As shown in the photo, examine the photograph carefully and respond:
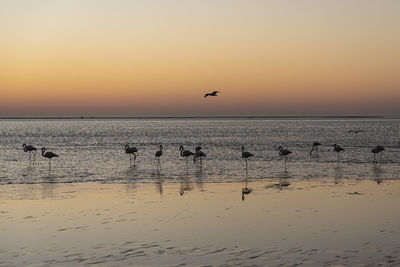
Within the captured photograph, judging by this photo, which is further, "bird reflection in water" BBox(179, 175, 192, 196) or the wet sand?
"bird reflection in water" BBox(179, 175, 192, 196)

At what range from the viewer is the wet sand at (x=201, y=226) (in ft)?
33.1

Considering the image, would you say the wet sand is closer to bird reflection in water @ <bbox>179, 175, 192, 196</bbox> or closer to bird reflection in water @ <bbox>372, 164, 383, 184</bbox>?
bird reflection in water @ <bbox>179, 175, 192, 196</bbox>

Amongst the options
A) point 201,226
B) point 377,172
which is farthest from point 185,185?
point 377,172

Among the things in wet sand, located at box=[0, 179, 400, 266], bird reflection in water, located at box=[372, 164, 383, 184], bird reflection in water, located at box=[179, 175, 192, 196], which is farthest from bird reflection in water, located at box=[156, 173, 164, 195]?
bird reflection in water, located at box=[372, 164, 383, 184]

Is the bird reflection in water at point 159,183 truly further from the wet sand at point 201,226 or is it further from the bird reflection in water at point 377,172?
the bird reflection in water at point 377,172

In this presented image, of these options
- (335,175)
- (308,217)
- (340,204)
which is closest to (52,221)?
(308,217)

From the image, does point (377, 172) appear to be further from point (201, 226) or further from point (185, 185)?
point (201, 226)

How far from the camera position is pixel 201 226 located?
1277 centimetres

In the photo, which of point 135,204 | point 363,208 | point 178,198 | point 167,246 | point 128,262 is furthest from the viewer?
point 178,198

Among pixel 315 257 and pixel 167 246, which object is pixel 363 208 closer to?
pixel 315 257

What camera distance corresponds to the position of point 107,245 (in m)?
11.0

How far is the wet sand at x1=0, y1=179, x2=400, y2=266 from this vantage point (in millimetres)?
10086

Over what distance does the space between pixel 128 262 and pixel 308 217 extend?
19.0 feet

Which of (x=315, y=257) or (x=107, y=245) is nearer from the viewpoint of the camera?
(x=315, y=257)
